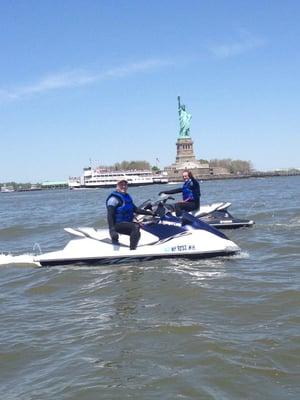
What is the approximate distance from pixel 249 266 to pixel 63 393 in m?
5.72

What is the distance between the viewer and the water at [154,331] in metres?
4.59

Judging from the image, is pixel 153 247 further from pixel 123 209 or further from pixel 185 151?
pixel 185 151

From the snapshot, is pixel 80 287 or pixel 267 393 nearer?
pixel 267 393

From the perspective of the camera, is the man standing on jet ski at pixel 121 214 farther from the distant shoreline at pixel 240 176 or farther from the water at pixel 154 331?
the distant shoreline at pixel 240 176

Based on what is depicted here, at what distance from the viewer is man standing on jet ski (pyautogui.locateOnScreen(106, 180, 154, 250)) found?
9914mm

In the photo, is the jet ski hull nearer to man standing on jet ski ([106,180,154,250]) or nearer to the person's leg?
the person's leg

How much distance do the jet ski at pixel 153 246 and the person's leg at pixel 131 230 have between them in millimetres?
146

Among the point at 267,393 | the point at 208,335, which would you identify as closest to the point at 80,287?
the point at 208,335

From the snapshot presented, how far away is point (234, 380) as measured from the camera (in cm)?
457

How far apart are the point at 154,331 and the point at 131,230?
4.13m

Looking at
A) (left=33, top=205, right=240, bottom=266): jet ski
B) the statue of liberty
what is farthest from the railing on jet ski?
the statue of liberty

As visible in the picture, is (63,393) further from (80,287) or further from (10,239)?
(10,239)

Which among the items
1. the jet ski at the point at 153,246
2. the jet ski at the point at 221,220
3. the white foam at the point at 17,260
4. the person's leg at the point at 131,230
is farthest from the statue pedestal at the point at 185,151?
the person's leg at the point at 131,230

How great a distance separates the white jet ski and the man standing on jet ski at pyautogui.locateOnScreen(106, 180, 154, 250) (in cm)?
28
